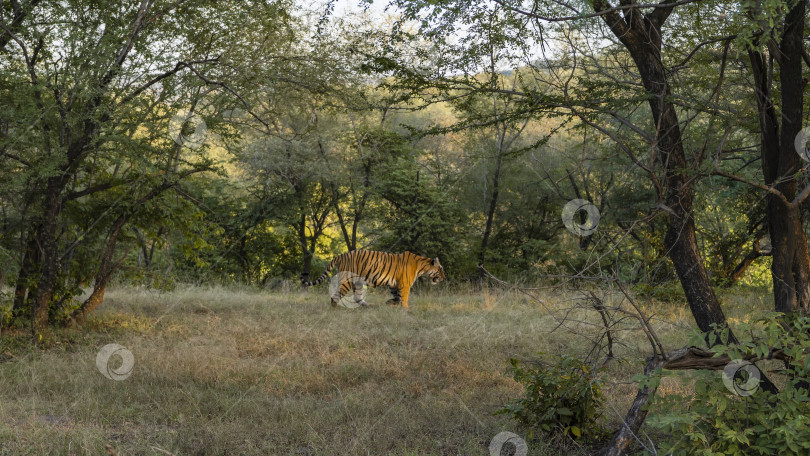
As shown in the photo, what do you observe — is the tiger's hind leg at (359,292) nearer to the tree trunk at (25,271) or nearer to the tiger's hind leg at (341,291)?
the tiger's hind leg at (341,291)

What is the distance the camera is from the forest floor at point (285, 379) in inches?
184

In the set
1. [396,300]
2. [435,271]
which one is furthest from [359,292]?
[435,271]

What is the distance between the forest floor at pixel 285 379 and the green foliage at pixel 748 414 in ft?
2.89

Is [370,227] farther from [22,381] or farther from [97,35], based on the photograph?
[22,381]

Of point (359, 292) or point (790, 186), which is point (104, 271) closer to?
point (359, 292)

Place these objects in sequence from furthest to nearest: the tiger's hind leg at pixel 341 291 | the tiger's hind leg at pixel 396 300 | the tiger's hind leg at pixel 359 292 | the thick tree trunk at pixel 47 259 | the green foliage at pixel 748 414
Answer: the tiger's hind leg at pixel 396 300
the tiger's hind leg at pixel 359 292
the tiger's hind leg at pixel 341 291
the thick tree trunk at pixel 47 259
the green foliage at pixel 748 414

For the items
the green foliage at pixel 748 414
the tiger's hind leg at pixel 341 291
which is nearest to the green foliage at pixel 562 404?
the green foliage at pixel 748 414

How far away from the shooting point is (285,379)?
6375 mm

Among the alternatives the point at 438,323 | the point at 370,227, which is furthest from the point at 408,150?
the point at 438,323

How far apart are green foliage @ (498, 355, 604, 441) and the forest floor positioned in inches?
6.6

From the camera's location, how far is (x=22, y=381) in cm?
614

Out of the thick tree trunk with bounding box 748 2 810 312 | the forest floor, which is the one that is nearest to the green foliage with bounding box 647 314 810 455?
the forest floor

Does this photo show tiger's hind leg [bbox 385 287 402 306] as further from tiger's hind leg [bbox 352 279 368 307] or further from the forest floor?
the forest floor

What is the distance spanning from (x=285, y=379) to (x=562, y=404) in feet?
9.32
